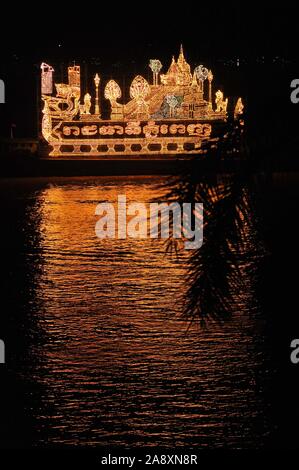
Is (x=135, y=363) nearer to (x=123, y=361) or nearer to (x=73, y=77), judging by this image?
(x=123, y=361)

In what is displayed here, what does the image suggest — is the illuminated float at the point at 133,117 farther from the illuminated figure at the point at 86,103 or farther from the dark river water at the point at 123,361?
the dark river water at the point at 123,361

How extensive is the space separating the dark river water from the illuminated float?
1702cm

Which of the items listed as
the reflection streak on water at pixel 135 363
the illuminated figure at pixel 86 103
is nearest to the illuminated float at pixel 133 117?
the illuminated figure at pixel 86 103

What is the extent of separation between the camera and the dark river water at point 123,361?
6.07 metres

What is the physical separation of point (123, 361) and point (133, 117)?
23.1 meters

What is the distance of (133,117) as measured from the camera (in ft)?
99.5

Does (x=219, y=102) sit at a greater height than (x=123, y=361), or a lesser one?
greater

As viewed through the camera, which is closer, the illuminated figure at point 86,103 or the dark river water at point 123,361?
the dark river water at point 123,361

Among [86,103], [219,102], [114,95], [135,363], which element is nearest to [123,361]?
[135,363]

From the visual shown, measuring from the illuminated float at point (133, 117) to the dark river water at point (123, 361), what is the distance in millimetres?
17017

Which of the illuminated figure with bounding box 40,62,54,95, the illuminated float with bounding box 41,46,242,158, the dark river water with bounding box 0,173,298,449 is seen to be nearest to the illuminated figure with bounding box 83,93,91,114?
the illuminated float with bounding box 41,46,242,158

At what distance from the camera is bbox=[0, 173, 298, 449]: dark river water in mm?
6074

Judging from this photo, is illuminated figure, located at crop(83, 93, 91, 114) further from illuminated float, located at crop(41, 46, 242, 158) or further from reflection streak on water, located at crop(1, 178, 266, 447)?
reflection streak on water, located at crop(1, 178, 266, 447)

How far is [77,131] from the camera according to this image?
29.9 meters
